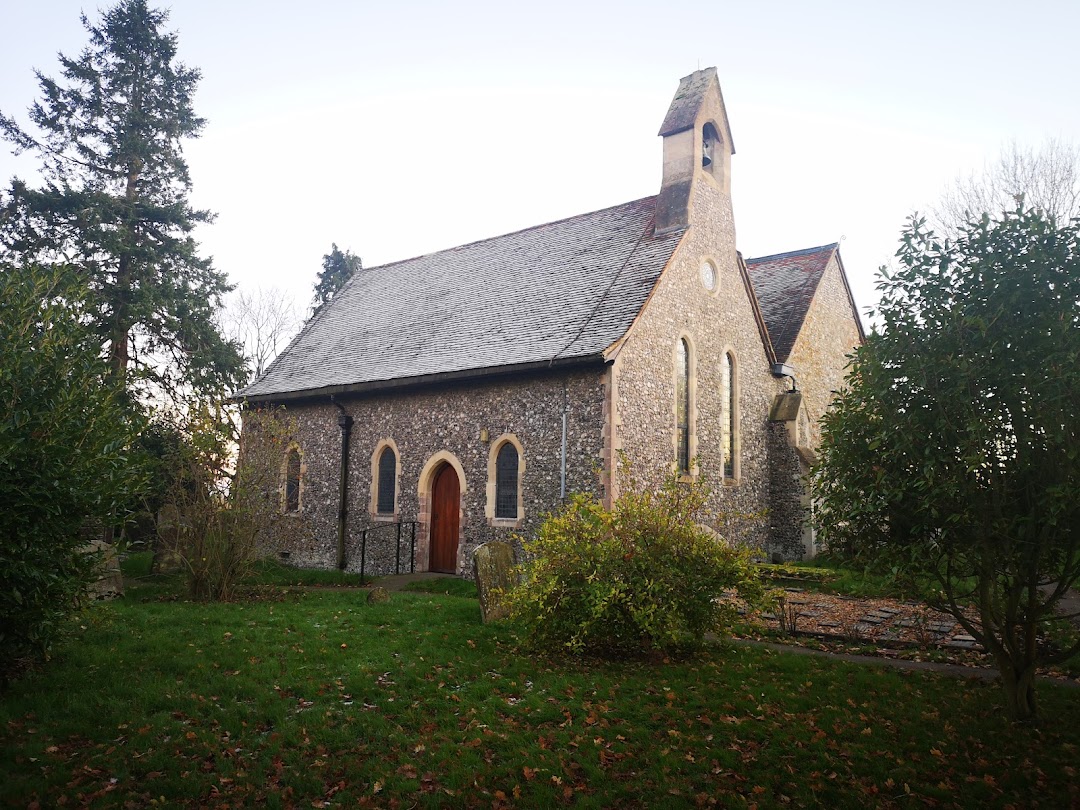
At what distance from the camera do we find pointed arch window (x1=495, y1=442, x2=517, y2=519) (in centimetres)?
1596

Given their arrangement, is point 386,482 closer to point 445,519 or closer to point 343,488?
point 343,488

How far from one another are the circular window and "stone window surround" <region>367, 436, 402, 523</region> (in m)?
8.32

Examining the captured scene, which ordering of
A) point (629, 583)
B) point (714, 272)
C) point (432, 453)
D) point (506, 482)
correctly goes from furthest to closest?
point (714, 272)
point (432, 453)
point (506, 482)
point (629, 583)

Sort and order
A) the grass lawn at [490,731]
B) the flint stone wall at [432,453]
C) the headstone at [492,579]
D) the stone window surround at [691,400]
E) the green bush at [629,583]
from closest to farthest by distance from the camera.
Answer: the grass lawn at [490,731] → the green bush at [629,583] → the headstone at [492,579] → the flint stone wall at [432,453] → the stone window surround at [691,400]

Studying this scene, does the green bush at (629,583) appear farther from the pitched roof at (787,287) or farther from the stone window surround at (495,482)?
the pitched roof at (787,287)

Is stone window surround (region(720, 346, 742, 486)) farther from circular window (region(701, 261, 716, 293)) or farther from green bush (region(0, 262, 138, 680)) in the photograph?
green bush (region(0, 262, 138, 680))

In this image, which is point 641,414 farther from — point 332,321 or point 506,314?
point 332,321

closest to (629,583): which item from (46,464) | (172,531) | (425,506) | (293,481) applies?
(46,464)

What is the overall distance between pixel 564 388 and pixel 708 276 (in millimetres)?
5277

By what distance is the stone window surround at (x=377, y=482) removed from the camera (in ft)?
59.4

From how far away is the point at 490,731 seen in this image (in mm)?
6668

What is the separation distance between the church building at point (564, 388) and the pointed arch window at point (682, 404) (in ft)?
0.15

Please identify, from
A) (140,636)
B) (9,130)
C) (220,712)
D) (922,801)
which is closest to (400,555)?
(140,636)

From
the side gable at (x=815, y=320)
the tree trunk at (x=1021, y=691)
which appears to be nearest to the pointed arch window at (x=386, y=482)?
the side gable at (x=815, y=320)
